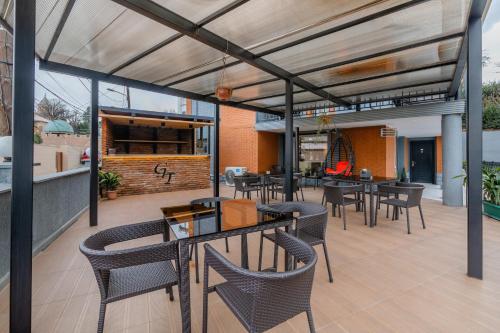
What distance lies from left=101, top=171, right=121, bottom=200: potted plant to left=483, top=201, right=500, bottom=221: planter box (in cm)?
928

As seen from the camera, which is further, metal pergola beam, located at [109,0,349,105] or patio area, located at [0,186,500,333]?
metal pergola beam, located at [109,0,349,105]

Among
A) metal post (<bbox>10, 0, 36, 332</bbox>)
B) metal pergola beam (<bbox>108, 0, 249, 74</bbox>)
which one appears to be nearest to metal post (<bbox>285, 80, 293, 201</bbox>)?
metal pergola beam (<bbox>108, 0, 249, 74</bbox>)

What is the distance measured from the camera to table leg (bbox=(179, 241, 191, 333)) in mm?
1607

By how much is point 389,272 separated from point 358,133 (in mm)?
6934

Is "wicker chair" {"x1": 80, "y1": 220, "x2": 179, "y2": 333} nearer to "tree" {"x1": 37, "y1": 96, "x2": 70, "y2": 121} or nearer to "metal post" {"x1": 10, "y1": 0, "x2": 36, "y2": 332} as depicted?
"metal post" {"x1": 10, "y1": 0, "x2": 36, "y2": 332}

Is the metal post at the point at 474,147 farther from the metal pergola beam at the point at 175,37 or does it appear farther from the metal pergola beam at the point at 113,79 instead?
the metal pergola beam at the point at 113,79

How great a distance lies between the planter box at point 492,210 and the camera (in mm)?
4727

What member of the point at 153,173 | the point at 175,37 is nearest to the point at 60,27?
the point at 175,37

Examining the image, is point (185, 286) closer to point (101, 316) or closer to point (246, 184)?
point (101, 316)

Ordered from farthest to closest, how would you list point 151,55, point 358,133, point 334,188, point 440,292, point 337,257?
point 358,133, point 334,188, point 151,55, point 337,257, point 440,292

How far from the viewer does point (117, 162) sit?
7770mm

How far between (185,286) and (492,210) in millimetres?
6263

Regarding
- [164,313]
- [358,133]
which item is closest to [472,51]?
[164,313]

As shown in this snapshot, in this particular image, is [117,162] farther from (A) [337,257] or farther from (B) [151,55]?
(A) [337,257]
